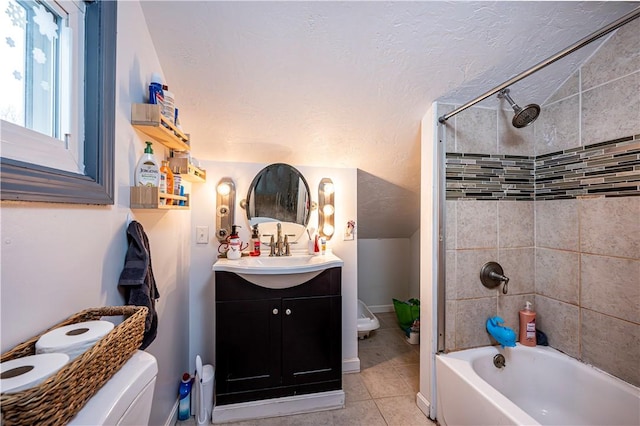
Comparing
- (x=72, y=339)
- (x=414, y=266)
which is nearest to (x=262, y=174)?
(x=72, y=339)

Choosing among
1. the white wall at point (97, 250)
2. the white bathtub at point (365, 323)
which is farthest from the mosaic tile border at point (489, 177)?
the white wall at point (97, 250)

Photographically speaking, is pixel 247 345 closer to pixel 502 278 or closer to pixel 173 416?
pixel 173 416

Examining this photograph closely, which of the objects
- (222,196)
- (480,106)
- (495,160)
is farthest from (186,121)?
(495,160)

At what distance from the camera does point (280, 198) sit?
191 cm

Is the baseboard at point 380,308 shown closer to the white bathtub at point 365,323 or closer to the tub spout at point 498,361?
the white bathtub at point 365,323

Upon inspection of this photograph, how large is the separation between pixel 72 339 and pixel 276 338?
1.10 m

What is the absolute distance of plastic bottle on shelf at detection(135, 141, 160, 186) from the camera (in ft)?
3.21

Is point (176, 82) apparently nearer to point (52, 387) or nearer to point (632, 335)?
point (52, 387)

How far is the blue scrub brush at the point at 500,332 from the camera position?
→ 139cm

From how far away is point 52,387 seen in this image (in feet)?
1.38

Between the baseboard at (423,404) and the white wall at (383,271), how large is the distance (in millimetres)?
1381

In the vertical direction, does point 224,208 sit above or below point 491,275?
above

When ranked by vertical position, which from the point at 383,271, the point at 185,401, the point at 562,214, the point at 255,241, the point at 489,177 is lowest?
the point at 185,401

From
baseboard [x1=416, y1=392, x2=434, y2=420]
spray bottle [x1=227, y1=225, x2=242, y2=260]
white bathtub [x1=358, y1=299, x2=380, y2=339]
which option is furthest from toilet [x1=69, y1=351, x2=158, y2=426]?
white bathtub [x1=358, y1=299, x2=380, y2=339]
